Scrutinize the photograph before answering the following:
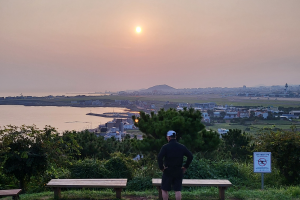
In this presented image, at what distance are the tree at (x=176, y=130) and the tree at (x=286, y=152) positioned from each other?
8.37ft

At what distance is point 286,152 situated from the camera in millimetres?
6590

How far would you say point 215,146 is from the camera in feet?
30.7

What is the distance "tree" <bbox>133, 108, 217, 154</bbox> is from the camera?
8734 mm

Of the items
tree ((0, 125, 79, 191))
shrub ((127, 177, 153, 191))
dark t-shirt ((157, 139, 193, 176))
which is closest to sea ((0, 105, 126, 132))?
tree ((0, 125, 79, 191))

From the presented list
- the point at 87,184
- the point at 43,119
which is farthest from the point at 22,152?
the point at 43,119

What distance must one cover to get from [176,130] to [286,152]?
3.77 m

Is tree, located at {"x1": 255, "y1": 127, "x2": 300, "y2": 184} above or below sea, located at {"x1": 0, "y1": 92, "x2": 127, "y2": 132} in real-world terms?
above

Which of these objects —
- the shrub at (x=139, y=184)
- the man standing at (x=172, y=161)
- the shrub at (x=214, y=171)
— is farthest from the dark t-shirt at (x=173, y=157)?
the shrub at (x=214, y=171)

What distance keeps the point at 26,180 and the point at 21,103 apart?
209ft

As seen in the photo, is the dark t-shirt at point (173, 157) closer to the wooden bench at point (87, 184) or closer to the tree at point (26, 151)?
the wooden bench at point (87, 184)

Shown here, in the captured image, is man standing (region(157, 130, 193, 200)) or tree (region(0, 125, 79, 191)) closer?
man standing (region(157, 130, 193, 200))

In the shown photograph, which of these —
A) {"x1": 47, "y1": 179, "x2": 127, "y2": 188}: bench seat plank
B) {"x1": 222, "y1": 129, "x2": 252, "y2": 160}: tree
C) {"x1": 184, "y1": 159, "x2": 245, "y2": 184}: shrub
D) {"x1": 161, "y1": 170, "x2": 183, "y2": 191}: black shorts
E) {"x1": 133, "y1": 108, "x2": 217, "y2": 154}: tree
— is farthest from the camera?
{"x1": 222, "y1": 129, "x2": 252, "y2": 160}: tree

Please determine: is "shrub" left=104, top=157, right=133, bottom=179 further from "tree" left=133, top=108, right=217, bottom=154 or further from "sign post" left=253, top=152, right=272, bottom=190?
"sign post" left=253, top=152, right=272, bottom=190

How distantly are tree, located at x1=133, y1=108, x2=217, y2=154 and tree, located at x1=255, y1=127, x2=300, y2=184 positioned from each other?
2552 millimetres
